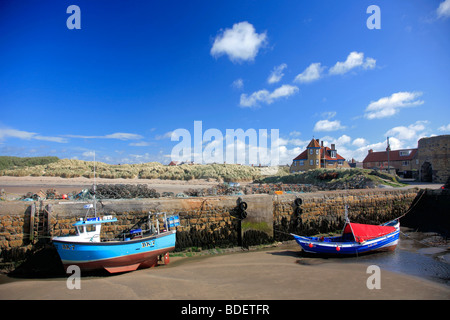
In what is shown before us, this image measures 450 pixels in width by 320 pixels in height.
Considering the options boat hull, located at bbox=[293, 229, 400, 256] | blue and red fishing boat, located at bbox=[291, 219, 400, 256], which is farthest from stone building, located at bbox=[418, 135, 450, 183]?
boat hull, located at bbox=[293, 229, 400, 256]

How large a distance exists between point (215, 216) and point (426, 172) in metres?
28.5

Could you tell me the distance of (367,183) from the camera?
22.9 metres

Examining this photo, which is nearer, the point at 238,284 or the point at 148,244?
the point at 238,284

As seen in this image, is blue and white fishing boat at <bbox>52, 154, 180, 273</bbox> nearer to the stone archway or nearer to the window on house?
the stone archway

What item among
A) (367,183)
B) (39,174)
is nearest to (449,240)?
(367,183)

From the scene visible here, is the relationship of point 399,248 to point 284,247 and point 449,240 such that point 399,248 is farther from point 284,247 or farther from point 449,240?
point 284,247

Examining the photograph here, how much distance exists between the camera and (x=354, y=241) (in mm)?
9711

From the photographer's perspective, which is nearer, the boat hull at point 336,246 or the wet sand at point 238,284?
the wet sand at point 238,284

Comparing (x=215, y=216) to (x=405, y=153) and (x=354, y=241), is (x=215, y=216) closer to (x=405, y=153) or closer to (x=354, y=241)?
(x=354, y=241)

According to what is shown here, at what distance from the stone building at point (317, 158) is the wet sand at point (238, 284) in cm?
3583

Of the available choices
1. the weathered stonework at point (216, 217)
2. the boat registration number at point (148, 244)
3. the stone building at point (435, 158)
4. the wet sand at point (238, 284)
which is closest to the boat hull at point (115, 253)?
the boat registration number at point (148, 244)

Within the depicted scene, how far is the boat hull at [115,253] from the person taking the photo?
23.5 ft

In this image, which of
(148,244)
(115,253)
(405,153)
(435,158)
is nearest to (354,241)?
(148,244)

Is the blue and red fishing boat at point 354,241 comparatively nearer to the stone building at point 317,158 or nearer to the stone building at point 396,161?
the stone building at point 317,158
